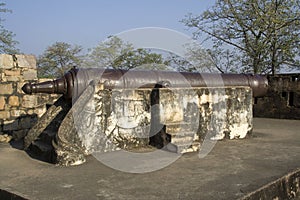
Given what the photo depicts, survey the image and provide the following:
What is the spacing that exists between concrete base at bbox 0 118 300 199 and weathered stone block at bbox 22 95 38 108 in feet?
5.49

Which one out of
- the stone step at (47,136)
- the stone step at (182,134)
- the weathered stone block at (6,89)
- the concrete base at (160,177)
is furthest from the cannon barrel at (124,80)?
the weathered stone block at (6,89)

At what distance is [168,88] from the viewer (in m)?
4.55

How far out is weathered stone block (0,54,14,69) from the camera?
18.0ft

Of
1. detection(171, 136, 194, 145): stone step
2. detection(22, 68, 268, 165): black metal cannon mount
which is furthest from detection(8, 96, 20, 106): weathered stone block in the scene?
detection(171, 136, 194, 145): stone step

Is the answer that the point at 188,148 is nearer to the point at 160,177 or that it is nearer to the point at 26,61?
the point at 160,177

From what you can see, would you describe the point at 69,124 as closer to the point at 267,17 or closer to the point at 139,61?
the point at 267,17

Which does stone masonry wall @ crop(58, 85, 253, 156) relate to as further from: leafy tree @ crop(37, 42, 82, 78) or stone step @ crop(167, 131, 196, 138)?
leafy tree @ crop(37, 42, 82, 78)

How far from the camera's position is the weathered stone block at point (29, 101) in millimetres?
5832

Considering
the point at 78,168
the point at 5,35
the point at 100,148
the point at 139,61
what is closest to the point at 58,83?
the point at 100,148

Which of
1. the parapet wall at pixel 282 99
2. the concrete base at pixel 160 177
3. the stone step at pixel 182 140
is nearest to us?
the concrete base at pixel 160 177

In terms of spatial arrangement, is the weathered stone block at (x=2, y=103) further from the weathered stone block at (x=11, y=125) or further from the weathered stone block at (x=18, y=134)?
the weathered stone block at (x=18, y=134)

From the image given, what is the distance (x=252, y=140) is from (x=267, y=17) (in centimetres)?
797

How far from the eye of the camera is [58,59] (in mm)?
24203

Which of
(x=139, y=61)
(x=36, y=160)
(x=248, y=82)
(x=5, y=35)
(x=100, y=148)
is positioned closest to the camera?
(x=36, y=160)
